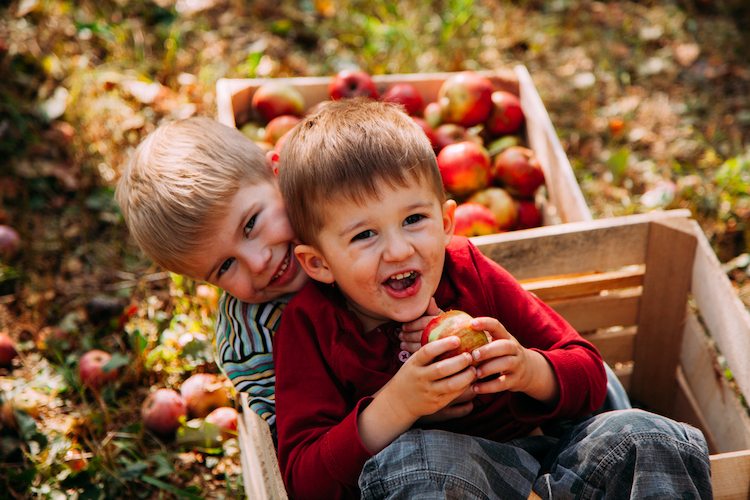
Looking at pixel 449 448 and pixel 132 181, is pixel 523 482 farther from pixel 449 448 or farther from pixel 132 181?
pixel 132 181

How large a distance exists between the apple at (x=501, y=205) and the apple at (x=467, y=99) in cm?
43

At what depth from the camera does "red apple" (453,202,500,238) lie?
7.91 ft

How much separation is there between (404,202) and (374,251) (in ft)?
0.45

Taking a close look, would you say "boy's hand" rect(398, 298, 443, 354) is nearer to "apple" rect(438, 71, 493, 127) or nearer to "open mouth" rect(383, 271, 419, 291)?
"open mouth" rect(383, 271, 419, 291)

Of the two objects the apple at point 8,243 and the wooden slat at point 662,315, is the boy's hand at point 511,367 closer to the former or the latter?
the wooden slat at point 662,315

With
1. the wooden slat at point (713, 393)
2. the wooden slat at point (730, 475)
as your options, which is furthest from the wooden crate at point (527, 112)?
the wooden slat at point (730, 475)

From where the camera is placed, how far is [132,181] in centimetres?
174

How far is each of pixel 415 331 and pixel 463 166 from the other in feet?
4.26

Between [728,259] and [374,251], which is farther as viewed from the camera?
[728,259]

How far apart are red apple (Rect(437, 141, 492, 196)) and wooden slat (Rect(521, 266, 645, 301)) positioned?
67 centimetres

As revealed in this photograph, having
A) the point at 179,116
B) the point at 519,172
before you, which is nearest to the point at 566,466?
the point at 519,172

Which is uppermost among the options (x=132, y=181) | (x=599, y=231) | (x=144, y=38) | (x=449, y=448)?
(x=144, y=38)

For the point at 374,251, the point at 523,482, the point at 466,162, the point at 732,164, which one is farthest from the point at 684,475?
the point at 732,164

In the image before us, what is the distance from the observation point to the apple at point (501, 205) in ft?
8.73
